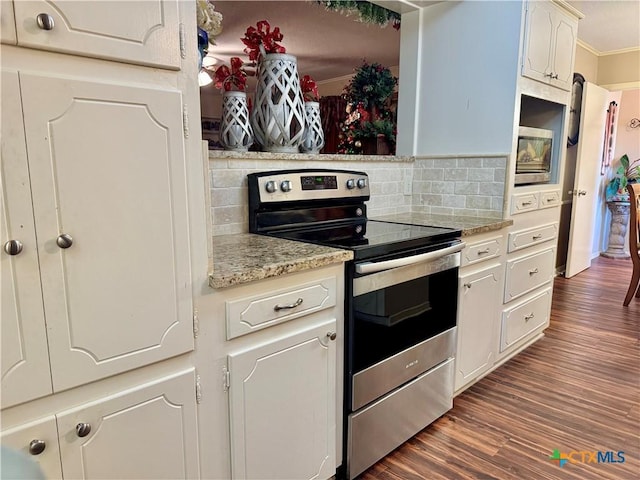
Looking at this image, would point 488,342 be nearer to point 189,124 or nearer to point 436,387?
point 436,387

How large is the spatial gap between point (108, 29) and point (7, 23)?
184mm

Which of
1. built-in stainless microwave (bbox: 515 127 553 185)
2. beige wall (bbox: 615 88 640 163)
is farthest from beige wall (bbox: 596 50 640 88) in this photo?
built-in stainless microwave (bbox: 515 127 553 185)

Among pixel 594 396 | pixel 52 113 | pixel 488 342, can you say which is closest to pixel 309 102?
pixel 52 113

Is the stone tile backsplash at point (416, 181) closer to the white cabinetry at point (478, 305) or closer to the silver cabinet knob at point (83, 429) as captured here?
the white cabinetry at point (478, 305)

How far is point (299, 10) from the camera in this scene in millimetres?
3613

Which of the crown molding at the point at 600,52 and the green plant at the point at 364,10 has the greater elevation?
the crown molding at the point at 600,52

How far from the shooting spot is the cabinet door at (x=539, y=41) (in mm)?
2316

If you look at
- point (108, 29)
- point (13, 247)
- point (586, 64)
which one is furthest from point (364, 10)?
point (586, 64)

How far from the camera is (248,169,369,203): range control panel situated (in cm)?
187

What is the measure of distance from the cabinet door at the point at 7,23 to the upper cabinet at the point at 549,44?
2.30 metres

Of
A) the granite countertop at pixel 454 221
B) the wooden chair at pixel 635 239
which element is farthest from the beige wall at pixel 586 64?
the granite countertop at pixel 454 221

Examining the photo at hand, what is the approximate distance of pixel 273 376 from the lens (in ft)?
4.48

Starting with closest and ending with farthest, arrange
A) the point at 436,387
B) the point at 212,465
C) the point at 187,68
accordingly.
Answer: the point at 187,68 < the point at 212,465 < the point at 436,387

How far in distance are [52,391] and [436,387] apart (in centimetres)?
161
